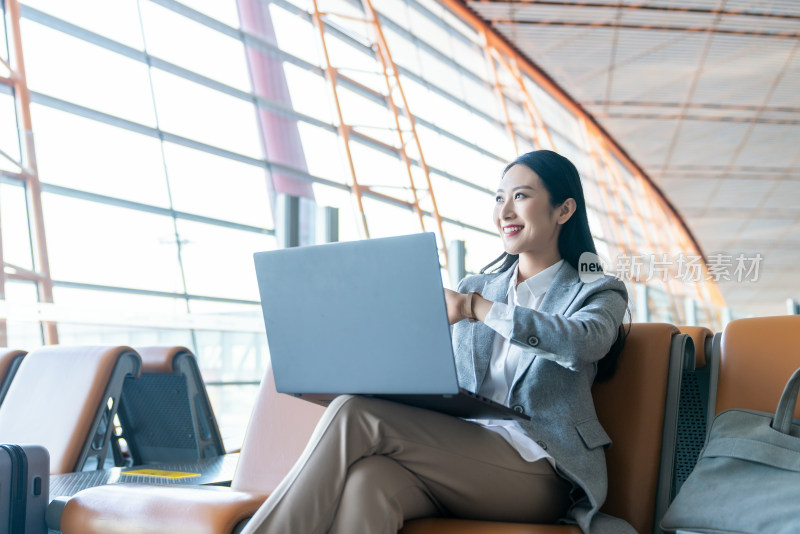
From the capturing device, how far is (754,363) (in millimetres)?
2074

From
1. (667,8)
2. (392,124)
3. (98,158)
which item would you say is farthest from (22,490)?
(667,8)

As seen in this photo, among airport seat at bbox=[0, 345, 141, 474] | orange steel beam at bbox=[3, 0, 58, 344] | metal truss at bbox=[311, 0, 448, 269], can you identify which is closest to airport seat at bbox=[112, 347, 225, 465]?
airport seat at bbox=[0, 345, 141, 474]

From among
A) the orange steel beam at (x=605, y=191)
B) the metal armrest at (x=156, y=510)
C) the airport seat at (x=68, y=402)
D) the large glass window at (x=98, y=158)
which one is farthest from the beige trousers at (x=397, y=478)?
the orange steel beam at (x=605, y=191)

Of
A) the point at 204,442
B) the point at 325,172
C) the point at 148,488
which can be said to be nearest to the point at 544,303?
the point at 148,488

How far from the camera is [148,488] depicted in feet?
6.71

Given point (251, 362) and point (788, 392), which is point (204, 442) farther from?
point (251, 362)

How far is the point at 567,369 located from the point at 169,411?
1866 millimetres

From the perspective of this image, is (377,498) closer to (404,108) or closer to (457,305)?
(457,305)

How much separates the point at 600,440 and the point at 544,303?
399 mm

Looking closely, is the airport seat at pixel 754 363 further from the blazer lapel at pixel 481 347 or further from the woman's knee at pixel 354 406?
the woman's knee at pixel 354 406

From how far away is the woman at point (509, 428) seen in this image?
5.39 feet

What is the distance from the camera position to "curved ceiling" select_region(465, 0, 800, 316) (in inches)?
528

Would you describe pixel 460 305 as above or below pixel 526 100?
below

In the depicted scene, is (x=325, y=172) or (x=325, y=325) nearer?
(x=325, y=325)
